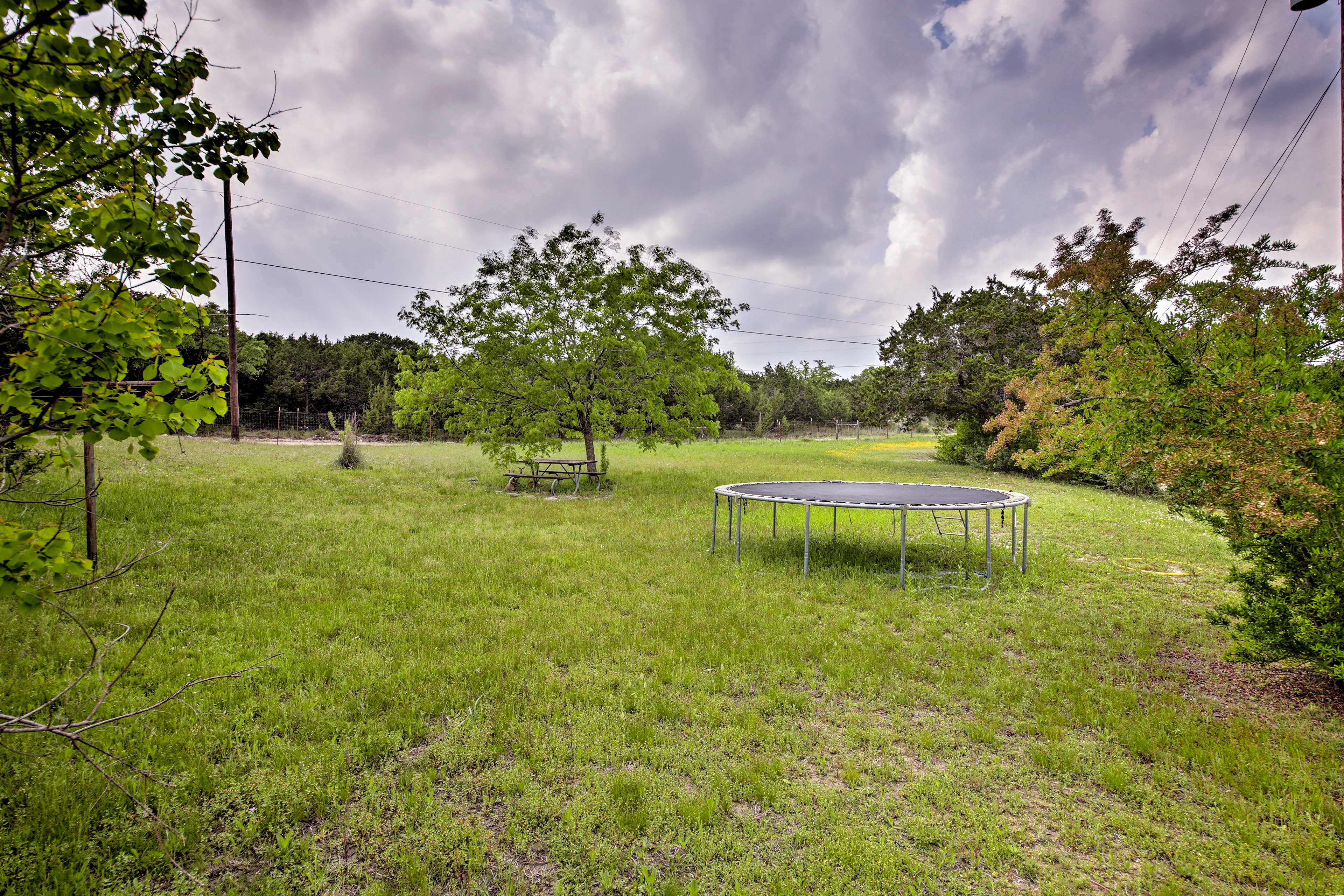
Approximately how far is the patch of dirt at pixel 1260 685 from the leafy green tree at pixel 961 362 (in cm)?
1427

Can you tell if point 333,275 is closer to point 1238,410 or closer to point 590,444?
point 590,444

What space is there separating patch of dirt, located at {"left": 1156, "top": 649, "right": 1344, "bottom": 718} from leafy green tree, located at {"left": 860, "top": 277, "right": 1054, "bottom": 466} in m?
14.3

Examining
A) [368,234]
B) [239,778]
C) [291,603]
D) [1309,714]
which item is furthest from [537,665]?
[368,234]

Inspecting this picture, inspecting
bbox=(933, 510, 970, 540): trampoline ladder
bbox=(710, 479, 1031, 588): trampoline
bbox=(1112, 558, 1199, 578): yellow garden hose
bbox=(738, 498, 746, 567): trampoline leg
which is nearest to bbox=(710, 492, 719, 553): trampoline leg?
bbox=(710, 479, 1031, 588): trampoline

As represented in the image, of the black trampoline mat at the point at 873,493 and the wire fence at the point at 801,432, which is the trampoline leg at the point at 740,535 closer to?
the black trampoline mat at the point at 873,493

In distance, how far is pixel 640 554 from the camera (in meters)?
7.44

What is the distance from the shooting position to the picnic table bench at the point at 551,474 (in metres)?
12.6

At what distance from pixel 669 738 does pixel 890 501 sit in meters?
4.72

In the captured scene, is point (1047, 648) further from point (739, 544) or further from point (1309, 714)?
point (739, 544)

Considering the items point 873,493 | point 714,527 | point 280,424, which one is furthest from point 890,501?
point 280,424

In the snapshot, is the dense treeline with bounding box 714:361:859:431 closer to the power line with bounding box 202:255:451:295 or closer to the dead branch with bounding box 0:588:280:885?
the power line with bounding box 202:255:451:295

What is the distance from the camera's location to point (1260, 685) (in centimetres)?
388

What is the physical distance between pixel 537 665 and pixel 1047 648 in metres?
4.07

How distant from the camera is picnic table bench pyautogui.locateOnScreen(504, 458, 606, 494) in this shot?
12594 mm
